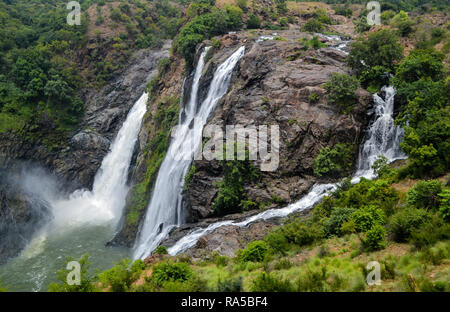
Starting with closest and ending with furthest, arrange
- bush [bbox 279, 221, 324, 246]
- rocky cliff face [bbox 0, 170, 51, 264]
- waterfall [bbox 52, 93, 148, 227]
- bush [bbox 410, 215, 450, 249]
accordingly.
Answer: bush [bbox 410, 215, 450, 249] → bush [bbox 279, 221, 324, 246] → rocky cliff face [bbox 0, 170, 51, 264] → waterfall [bbox 52, 93, 148, 227]

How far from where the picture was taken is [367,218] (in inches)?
452

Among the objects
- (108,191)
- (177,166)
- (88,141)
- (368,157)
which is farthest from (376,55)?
(88,141)

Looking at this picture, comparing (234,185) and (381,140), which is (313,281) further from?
(381,140)

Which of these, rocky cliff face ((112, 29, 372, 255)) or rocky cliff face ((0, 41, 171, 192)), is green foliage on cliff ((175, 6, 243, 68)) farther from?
rocky cliff face ((0, 41, 171, 192))

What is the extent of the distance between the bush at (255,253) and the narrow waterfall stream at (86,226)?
1444 centimetres

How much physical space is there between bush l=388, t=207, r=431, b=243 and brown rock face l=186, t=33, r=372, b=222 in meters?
7.41

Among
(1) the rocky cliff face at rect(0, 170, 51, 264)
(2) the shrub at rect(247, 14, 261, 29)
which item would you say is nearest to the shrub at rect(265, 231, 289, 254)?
(1) the rocky cliff face at rect(0, 170, 51, 264)

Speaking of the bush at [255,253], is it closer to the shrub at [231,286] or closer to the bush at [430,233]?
the shrub at [231,286]

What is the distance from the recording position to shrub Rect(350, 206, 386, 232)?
1137cm

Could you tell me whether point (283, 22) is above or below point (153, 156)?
above

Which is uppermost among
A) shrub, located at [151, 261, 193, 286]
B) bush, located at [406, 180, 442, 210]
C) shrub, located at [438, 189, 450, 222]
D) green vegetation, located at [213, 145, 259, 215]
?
green vegetation, located at [213, 145, 259, 215]

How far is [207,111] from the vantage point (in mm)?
24688

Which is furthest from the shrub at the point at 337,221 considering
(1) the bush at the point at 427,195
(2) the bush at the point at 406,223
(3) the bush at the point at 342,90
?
(3) the bush at the point at 342,90

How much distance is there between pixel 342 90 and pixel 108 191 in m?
26.3
